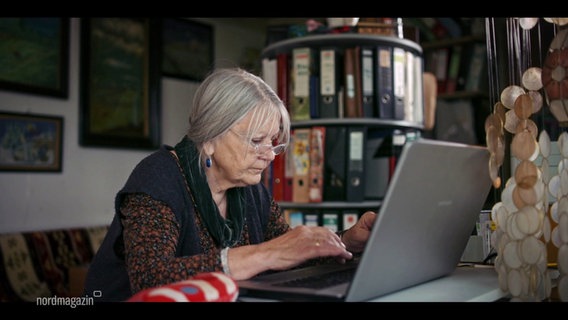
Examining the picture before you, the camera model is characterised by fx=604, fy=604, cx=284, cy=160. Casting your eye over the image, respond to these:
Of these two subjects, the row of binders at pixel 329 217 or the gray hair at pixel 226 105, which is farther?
the row of binders at pixel 329 217

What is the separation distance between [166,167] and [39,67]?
7.60 ft

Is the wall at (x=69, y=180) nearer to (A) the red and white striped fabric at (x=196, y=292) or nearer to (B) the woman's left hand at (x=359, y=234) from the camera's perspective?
(B) the woman's left hand at (x=359, y=234)

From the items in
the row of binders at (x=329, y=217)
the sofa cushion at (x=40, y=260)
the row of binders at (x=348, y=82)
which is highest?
the row of binders at (x=348, y=82)

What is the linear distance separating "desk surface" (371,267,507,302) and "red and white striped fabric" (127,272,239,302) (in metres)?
0.23

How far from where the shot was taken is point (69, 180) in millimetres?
3449

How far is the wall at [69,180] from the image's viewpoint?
3.18 m

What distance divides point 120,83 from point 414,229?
3091mm

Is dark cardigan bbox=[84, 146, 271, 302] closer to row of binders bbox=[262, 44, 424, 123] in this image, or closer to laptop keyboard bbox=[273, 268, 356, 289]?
laptop keyboard bbox=[273, 268, 356, 289]

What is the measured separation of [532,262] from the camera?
3.09 ft

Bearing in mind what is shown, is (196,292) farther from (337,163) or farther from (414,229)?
(337,163)

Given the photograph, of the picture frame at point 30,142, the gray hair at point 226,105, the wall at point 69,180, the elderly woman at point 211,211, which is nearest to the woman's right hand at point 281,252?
the elderly woman at point 211,211

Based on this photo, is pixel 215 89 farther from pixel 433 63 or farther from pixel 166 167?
pixel 433 63

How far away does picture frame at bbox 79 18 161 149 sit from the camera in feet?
11.6
